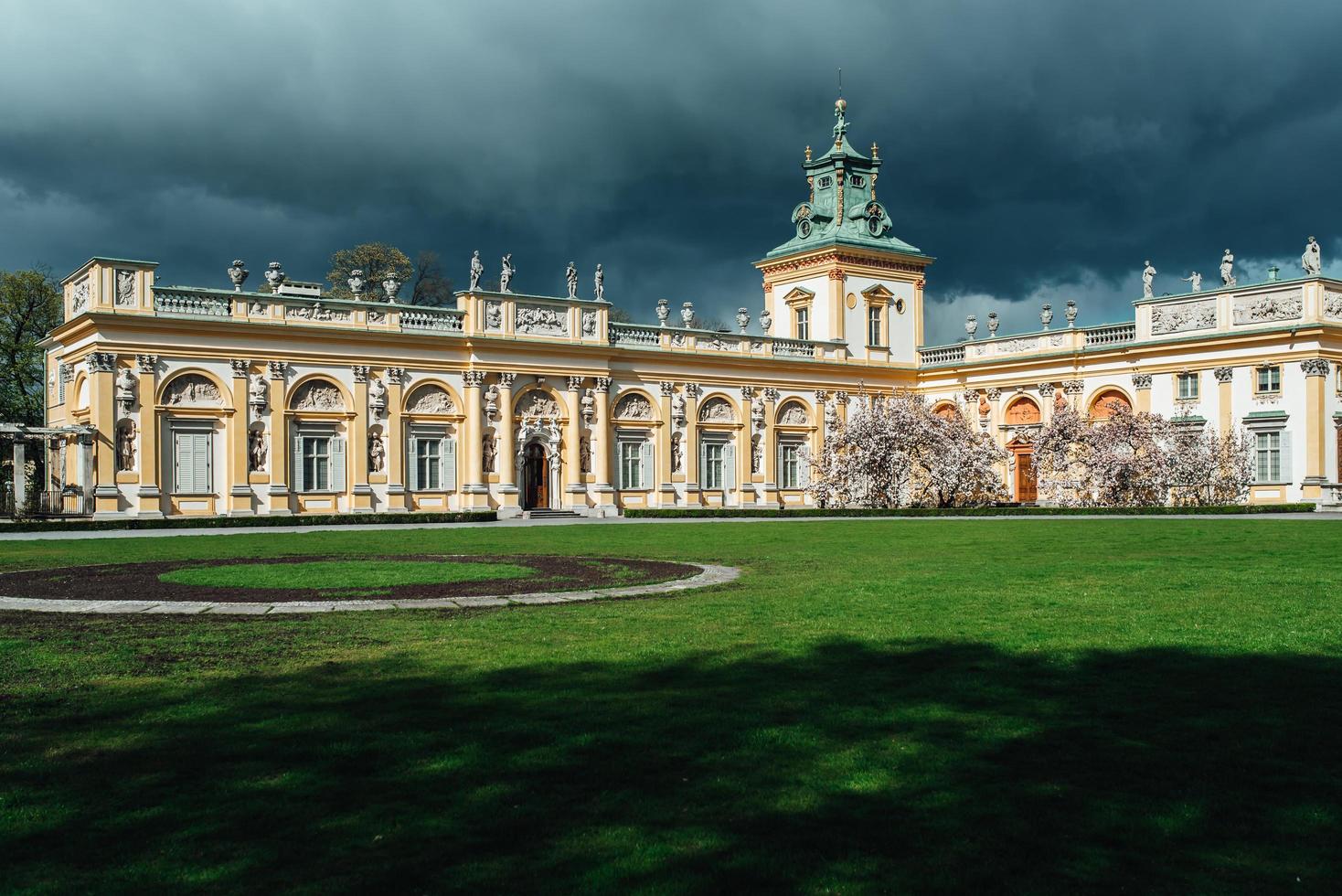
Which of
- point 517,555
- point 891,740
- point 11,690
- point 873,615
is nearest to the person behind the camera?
point 891,740

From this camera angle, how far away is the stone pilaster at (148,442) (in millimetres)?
39438

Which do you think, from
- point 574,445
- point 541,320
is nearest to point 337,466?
point 574,445

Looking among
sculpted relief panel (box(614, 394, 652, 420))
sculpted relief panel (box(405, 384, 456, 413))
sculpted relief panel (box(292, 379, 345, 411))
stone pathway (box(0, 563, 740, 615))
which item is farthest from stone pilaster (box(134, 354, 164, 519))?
stone pathway (box(0, 563, 740, 615))

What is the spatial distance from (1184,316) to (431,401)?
30.2 metres

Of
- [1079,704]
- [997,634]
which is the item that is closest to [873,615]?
[997,634]

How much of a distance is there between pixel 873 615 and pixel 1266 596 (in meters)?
4.78

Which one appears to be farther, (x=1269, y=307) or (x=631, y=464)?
(x=631, y=464)

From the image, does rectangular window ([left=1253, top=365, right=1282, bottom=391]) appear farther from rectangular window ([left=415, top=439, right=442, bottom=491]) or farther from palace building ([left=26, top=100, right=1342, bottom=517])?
rectangular window ([left=415, top=439, right=442, bottom=491])

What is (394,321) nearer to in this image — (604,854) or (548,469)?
(548,469)

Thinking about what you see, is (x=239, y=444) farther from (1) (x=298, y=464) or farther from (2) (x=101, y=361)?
(2) (x=101, y=361)

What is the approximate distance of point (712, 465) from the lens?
172 feet

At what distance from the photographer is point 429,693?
834cm

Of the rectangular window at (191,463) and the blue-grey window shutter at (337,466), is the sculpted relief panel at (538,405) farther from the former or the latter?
the rectangular window at (191,463)

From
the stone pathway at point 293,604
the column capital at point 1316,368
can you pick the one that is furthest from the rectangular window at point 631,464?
the stone pathway at point 293,604
